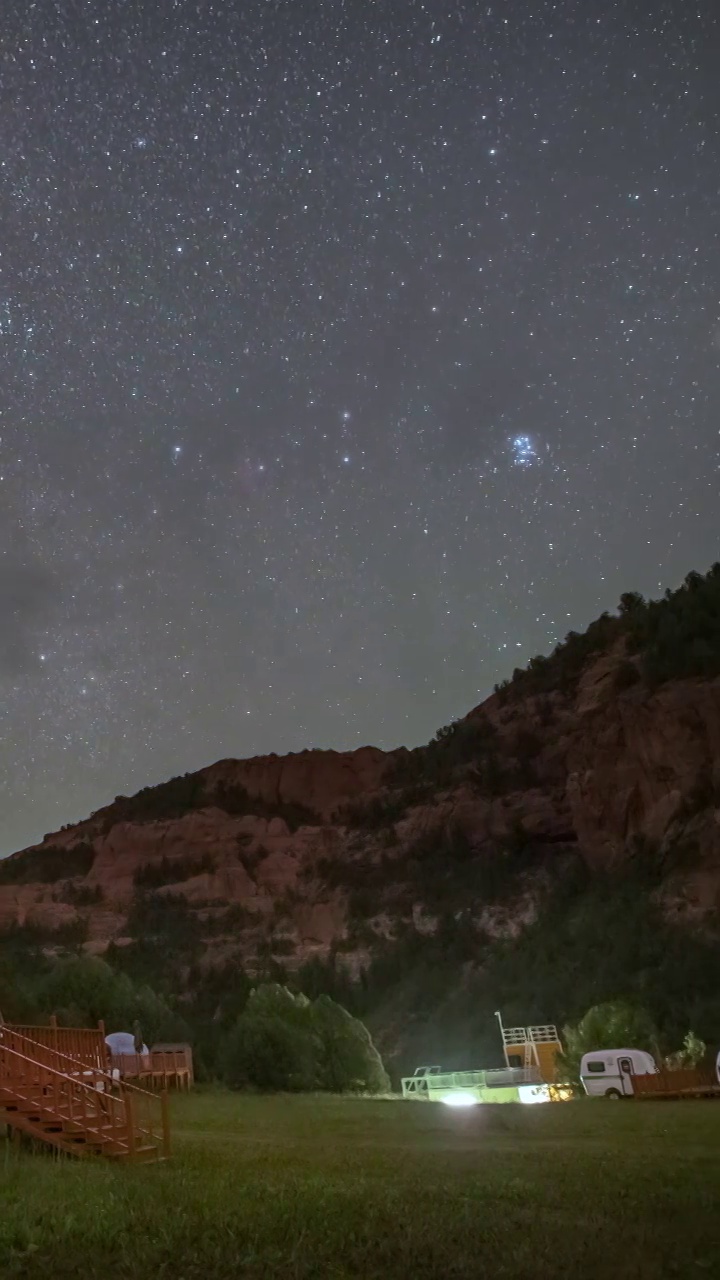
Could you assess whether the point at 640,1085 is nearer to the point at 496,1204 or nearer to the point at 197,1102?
the point at 197,1102

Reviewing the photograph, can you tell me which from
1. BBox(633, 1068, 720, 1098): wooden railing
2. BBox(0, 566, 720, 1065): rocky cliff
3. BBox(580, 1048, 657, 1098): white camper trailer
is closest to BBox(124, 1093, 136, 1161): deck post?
Result: BBox(633, 1068, 720, 1098): wooden railing

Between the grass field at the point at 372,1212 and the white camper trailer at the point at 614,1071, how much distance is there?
1689cm

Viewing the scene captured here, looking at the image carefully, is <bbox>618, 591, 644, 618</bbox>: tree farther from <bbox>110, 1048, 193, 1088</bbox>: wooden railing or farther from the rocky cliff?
<bbox>110, 1048, 193, 1088</bbox>: wooden railing

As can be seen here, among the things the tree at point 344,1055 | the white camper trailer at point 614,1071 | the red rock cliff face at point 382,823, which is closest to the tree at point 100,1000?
the tree at point 344,1055

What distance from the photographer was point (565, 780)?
93.4 metres

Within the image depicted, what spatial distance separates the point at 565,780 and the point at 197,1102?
221 ft

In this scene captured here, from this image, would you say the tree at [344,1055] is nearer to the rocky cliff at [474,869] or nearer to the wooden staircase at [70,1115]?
the rocky cliff at [474,869]

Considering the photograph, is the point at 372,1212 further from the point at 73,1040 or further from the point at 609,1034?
the point at 609,1034

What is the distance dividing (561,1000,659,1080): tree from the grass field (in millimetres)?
24357

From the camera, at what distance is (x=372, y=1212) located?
10.5m

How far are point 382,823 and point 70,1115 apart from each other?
322ft

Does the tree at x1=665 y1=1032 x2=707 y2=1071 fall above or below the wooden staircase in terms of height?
below

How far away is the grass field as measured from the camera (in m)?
8.80

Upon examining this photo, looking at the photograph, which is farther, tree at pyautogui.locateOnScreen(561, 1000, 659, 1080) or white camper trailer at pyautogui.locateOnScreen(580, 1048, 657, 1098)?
tree at pyautogui.locateOnScreen(561, 1000, 659, 1080)
